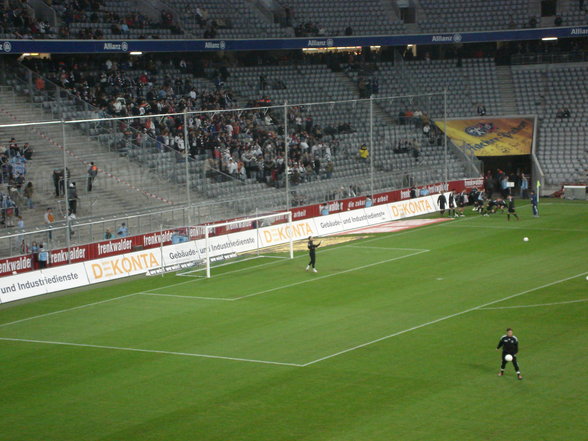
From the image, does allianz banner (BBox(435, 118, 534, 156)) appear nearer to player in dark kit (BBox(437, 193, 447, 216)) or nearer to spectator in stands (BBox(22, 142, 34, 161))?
player in dark kit (BBox(437, 193, 447, 216))

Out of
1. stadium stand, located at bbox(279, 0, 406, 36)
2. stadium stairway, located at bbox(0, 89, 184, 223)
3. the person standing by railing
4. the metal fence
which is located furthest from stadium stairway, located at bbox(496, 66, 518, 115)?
the person standing by railing

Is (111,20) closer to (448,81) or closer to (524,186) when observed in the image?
(448,81)

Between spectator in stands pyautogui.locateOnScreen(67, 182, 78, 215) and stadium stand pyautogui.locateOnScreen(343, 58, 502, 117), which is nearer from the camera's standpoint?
spectator in stands pyautogui.locateOnScreen(67, 182, 78, 215)

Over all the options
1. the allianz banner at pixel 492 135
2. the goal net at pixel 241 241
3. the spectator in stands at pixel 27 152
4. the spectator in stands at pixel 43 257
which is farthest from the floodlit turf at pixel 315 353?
the allianz banner at pixel 492 135

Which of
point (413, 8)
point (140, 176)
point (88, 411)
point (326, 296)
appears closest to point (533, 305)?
point (326, 296)

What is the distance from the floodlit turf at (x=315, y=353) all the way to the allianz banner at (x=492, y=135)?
24077 mm

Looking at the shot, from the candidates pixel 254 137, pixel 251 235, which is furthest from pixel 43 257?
pixel 254 137

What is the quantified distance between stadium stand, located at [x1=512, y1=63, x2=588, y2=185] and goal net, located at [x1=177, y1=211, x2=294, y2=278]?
25491 millimetres

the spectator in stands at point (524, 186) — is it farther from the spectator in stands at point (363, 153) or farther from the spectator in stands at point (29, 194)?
the spectator in stands at point (29, 194)

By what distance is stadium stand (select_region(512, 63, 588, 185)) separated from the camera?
213ft

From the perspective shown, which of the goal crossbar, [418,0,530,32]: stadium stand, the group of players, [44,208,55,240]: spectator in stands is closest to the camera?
[44,208,55,240]: spectator in stands

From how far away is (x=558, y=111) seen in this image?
69.1 m

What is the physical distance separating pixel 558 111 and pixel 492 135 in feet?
18.5

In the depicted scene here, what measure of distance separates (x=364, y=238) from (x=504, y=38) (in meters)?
28.8
